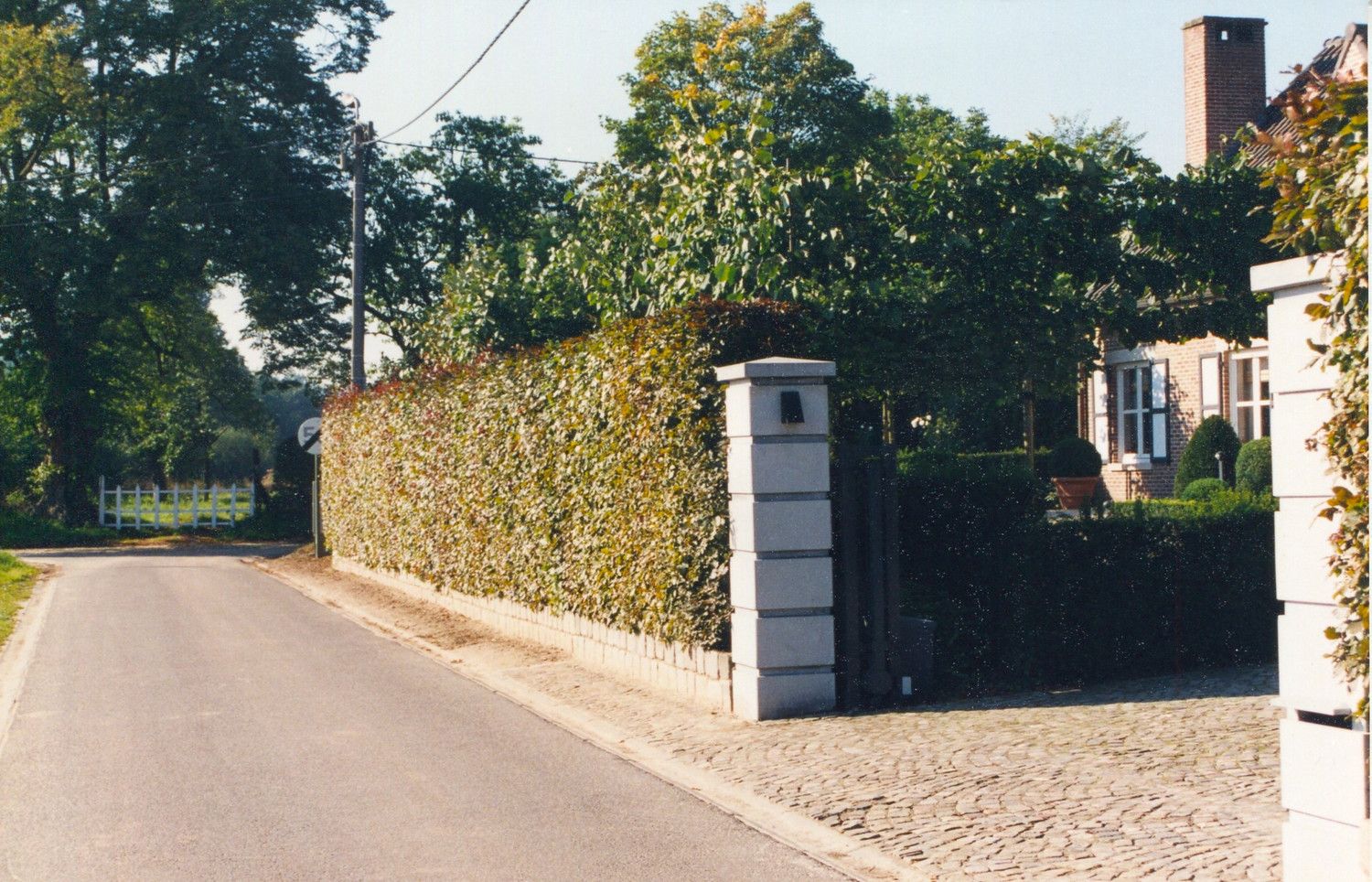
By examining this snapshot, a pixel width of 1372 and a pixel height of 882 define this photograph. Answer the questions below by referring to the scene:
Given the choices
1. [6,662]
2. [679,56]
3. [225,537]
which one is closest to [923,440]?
[679,56]

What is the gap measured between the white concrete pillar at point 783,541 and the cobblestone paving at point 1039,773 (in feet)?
0.96

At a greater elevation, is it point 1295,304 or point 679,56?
point 679,56

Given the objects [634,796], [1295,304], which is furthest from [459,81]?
[1295,304]

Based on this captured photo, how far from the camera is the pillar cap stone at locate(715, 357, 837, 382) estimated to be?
Result: 926cm

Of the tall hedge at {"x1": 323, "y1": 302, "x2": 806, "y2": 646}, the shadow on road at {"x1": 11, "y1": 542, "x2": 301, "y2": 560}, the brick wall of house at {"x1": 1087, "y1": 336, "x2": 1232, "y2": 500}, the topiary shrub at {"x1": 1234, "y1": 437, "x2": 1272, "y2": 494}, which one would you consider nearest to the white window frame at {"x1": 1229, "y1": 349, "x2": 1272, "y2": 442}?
the brick wall of house at {"x1": 1087, "y1": 336, "x2": 1232, "y2": 500}

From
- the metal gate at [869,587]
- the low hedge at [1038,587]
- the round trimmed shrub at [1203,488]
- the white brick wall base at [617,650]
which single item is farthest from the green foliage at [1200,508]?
the round trimmed shrub at [1203,488]

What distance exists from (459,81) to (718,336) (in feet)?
38.3

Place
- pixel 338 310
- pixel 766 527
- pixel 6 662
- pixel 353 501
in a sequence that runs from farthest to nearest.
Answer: pixel 338 310 < pixel 353 501 < pixel 6 662 < pixel 766 527

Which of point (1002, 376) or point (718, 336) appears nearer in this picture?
point (718, 336)

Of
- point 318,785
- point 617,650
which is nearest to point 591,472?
point 617,650

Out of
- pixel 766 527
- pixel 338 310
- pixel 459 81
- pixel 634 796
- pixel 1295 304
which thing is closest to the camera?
pixel 1295 304

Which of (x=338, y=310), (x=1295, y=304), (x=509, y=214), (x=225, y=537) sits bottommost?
(x=225, y=537)

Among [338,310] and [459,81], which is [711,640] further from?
[338,310]

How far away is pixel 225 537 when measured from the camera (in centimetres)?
3788
